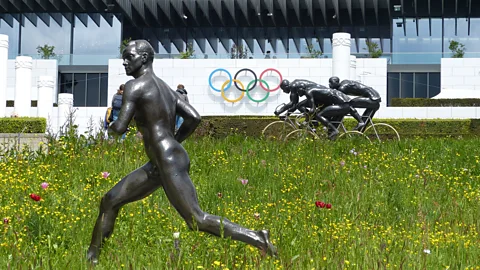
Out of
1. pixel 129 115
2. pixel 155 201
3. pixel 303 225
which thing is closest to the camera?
pixel 129 115

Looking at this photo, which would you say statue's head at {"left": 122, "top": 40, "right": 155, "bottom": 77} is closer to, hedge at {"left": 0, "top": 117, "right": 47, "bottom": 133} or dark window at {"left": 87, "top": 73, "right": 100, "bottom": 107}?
hedge at {"left": 0, "top": 117, "right": 47, "bottom": 133}

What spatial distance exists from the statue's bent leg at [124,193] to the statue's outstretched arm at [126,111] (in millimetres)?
338

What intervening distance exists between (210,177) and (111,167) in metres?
1.31

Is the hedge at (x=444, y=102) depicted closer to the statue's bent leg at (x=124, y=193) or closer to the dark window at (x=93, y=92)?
the dark window at (x=93, y=92)

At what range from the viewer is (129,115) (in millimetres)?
4832

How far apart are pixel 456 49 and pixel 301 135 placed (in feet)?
95.3

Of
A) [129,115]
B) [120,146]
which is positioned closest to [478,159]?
[120,146]

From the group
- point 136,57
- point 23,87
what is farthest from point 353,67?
point 136,57

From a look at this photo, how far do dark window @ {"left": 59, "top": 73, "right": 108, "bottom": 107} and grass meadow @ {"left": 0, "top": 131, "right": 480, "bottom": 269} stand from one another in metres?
30.6

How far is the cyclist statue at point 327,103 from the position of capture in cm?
1438

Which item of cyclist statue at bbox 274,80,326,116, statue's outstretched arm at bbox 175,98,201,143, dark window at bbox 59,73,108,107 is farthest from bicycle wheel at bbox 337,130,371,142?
dark window at bbox 59,73,108,107

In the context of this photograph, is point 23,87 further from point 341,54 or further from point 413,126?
point 413,126

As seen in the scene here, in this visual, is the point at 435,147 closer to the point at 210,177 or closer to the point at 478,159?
the point at 478,159

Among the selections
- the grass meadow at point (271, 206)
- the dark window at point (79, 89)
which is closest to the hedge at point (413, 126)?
the grass meadow at point (271, 206)
